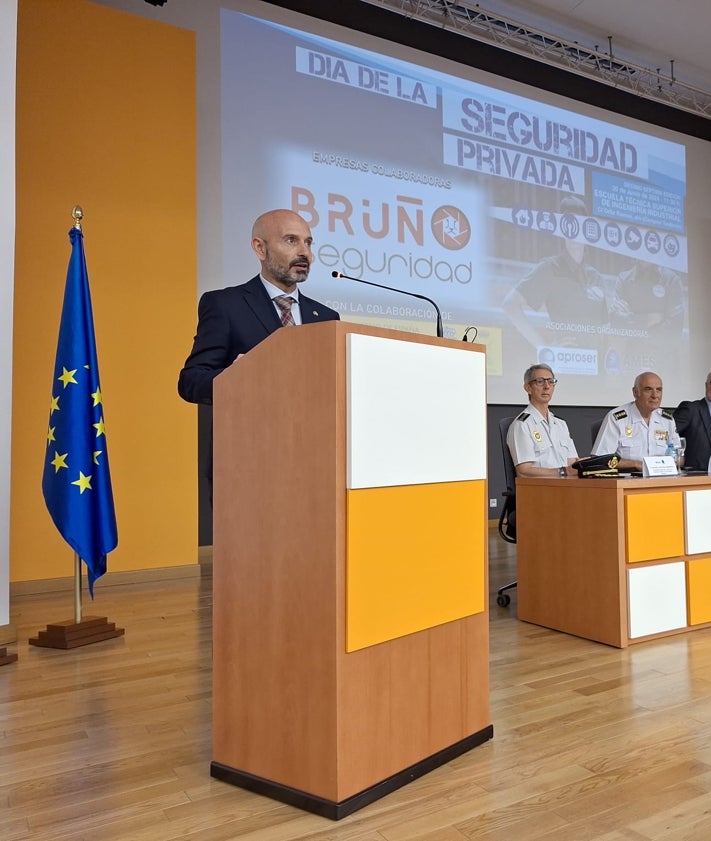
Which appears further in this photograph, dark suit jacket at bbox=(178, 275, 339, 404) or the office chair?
the office chair

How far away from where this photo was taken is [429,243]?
6016 mm

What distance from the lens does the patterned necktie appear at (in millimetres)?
2215

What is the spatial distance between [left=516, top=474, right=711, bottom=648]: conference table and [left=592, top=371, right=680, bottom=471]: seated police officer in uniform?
118 centimetres

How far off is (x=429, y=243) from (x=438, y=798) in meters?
4.91

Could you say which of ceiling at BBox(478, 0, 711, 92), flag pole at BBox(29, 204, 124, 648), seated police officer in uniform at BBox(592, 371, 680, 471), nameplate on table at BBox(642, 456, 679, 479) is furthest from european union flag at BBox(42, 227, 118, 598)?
ceiling at BBox(478, 0, 711, 92)

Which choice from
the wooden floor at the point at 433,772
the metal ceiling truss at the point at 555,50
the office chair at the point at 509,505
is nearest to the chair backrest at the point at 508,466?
the office chair at the point at 509,505

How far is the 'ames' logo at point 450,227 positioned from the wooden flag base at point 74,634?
13.3 feet

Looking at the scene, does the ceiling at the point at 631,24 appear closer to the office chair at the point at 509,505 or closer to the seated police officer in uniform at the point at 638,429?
the seated police officer in uniform at the point at 638,429

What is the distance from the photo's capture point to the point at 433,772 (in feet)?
5.93

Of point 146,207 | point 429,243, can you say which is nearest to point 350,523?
point 146,207

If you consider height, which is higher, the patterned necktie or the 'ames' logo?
the 'ames' logo

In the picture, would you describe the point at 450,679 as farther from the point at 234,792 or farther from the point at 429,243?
the point at 429,243

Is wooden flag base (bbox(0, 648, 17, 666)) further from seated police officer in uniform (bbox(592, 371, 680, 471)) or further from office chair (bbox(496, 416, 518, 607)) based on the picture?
seated police officer in uniform (bbox(592, 371, 680, 471))

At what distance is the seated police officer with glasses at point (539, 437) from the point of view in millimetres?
3857
